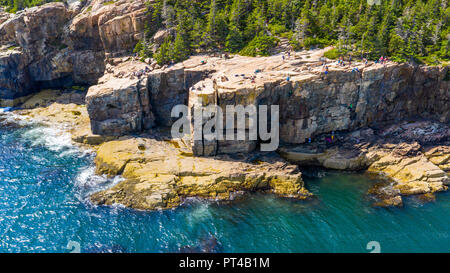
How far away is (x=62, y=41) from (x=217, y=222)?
227 feet

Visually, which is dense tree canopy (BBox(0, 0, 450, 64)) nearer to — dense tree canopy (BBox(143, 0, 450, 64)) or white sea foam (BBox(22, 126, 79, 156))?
dense tree canopy (BBox(143, 0, 450, 64))

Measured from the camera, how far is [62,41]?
259 ft

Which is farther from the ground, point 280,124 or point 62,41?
point 62,41

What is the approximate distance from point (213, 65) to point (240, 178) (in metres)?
26.2

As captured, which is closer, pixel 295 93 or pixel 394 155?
pixel 394 155

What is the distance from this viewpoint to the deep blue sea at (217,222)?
122 feet

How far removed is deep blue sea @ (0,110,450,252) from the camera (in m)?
37.2

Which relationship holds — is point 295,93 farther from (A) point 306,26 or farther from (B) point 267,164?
(A) point 306,26

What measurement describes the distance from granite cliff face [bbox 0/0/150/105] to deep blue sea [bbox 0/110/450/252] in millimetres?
37955

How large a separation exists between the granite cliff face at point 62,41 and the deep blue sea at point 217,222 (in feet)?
125

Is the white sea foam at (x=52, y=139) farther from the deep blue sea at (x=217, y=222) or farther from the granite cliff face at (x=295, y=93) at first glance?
the deep blue sea at (x=217, y=222)

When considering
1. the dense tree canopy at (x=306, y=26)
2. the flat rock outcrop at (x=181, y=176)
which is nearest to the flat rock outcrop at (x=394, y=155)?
the flat rock outcrop at (x=181, y=176)

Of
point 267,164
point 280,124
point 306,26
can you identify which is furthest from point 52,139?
point 306,26

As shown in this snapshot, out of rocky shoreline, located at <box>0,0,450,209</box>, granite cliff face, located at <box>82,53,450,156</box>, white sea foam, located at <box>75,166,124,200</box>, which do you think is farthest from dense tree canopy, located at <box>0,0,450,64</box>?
white sea foam, located at <box>75,166,124,200</box>
